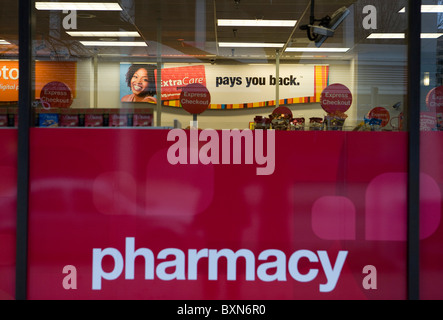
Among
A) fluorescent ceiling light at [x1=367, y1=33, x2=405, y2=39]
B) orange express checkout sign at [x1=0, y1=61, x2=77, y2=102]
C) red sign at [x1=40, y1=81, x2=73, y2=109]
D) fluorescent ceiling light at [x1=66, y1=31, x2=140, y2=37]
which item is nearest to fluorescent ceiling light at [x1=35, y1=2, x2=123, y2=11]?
fluorescent ceiling light at [x1=66, y1=31, x2=140, y2=37]

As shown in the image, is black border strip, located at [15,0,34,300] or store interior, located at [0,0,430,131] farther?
store interior, located at [0,0,430,131]

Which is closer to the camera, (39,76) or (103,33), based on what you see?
(39,76)

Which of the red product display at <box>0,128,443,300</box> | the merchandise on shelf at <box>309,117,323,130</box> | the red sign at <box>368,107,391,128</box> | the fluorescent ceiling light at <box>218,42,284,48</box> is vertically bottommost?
the red product display at <box>0,128,443,300</box>

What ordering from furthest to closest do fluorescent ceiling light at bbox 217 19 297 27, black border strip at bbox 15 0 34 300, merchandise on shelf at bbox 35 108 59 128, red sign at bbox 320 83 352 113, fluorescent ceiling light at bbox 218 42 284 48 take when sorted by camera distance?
fluorescent ceiling light at bbox 217 19 297 27 → fluorescent ceiling light at bbox 218 42 284 48 → red sign at bbox 320 83 352 113 → merchandise on shelf at bbox 35 108 59 128 → black border strip at bbox 15 0 34 300

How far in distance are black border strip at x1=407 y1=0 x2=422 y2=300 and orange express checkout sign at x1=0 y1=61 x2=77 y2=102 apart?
7.78 ft

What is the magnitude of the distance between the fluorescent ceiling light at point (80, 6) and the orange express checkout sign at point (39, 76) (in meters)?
0.39

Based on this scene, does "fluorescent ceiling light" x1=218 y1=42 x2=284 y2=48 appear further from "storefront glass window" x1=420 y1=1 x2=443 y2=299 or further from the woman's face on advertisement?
"storefront glass window" x1=420 y1=1 x2=443 y2=299

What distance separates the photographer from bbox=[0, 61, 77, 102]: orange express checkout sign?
137 inches

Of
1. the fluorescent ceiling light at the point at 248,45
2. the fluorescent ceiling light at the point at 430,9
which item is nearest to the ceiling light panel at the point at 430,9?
the fluorescent ceiling light at the point at 430,9

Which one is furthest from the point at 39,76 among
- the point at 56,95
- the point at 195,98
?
the point at 195,98

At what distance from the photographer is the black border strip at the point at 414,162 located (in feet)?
11.0

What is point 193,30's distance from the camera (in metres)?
4.15

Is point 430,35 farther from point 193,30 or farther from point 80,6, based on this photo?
point 80,6

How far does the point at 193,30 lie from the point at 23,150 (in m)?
1.67
